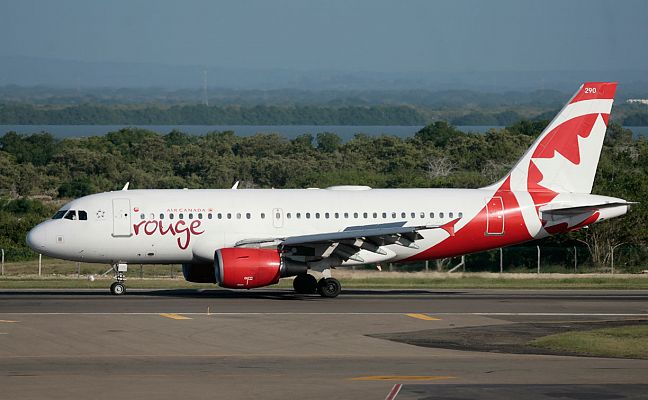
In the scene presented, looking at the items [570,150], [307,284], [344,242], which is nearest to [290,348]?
[344,242]

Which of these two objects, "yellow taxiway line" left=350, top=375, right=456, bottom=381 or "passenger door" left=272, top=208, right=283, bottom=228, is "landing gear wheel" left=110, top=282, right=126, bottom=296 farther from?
"yellow taxiway line" left=350, top=375, right=456, bottom=381

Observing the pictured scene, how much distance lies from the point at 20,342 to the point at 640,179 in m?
36.1

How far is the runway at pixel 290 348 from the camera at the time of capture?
65.5ft

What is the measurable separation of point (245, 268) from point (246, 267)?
0.04m

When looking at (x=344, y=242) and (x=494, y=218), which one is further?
(x=494, y=218)

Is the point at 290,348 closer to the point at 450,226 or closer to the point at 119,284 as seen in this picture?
the point at 119,284

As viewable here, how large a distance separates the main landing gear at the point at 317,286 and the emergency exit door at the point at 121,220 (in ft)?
18.7

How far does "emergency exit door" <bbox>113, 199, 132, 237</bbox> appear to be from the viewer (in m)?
36.9

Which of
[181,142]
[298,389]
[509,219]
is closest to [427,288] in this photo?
[509,219]

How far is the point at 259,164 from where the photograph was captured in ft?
294

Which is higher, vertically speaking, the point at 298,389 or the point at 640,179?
the point at 640,179

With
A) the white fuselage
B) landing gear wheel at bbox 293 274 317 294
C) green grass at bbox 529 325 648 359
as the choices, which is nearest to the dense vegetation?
the white fuselage

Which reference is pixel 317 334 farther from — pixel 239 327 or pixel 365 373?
pixel 365 373

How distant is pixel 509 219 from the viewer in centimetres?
3797
